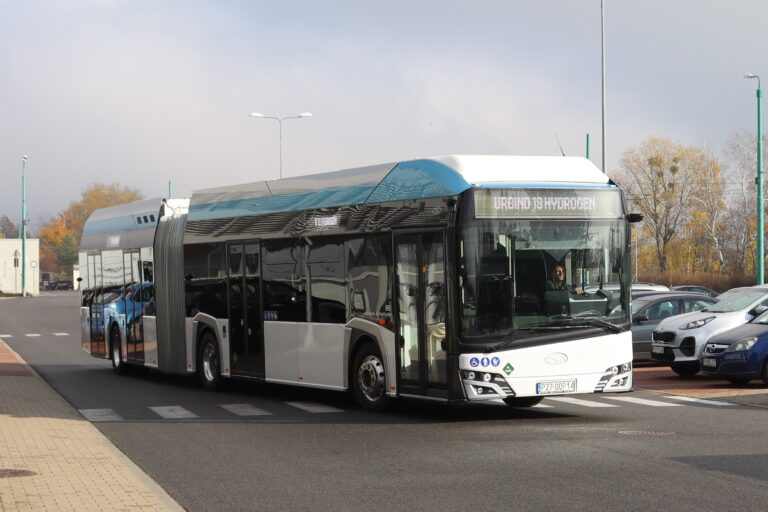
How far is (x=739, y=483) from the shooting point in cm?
983

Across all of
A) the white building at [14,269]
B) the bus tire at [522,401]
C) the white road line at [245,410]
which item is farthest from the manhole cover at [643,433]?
the white building at [14,269]

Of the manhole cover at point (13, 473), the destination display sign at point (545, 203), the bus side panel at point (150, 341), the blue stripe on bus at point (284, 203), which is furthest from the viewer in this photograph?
the bus side panel at point (150, 341)

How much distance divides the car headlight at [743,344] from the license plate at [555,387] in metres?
6.10

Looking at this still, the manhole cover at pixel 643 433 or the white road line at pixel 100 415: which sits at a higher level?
the manhole cover at pixel 643 433

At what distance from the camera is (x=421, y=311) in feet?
47.6

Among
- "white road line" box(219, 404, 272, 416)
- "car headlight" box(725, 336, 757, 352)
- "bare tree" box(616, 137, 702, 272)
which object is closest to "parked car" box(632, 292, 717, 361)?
"car headlight" box(725, 336, 757, 352)

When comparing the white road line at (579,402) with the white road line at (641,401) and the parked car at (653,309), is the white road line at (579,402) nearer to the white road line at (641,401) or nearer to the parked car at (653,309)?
the white road line at (641,401)

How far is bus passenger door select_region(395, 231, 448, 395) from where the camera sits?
1420 cm

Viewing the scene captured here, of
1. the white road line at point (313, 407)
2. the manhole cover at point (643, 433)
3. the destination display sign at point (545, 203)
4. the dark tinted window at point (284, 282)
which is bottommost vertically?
the white road line at point (313, 407)

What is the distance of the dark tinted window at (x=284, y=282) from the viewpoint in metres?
17.4

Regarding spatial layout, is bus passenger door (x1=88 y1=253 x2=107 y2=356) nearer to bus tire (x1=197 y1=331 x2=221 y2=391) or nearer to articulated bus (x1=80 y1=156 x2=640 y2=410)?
bus tire (x1=197 y1=331 x2=221 y2=391)

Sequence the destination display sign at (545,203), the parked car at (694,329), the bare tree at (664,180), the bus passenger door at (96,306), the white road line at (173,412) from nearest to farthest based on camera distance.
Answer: the destination display sign at (545,203) < the white road line at (173,412) < the parked car at (694,329) < the bus passenger door at (96,306) < the bare tree at (664,180)

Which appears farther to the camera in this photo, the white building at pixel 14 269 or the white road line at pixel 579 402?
the white building at pixel 14 269

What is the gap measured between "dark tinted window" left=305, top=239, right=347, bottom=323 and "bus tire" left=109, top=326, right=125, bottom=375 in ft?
30.5
